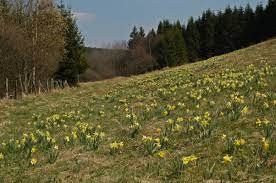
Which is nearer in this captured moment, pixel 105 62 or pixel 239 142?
pixel 239 142

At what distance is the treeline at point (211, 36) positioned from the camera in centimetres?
7001

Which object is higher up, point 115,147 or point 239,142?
point 239,142

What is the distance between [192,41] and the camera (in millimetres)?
81188

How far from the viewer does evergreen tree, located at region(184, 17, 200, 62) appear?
8050 centimetres

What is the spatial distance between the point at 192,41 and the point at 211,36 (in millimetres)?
4050

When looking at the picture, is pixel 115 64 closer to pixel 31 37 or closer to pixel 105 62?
pixel 105 62

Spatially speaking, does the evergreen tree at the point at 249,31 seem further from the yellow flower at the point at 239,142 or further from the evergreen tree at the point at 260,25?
the yellow flower at the point at 239,142

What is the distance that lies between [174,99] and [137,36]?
3638 inches

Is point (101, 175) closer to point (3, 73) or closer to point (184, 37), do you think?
point (3, 73)

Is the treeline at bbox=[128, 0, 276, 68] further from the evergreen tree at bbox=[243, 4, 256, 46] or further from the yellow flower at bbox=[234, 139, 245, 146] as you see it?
the yellow flower at bbox=[234, 139, 245, 146]

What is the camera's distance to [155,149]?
291 inches

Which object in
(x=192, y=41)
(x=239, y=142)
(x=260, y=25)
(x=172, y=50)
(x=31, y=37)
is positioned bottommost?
(x=239, y=142)

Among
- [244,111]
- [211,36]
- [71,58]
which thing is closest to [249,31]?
[211,36]

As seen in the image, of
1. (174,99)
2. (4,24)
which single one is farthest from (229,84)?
(4,24)
